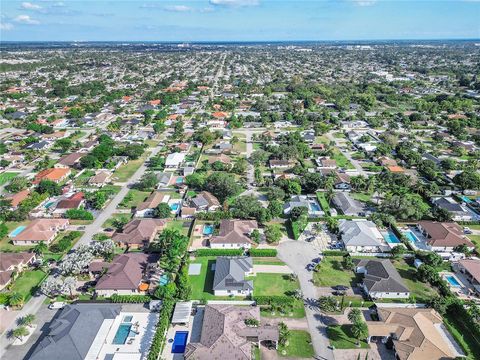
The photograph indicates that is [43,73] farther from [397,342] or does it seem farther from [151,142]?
[397,342]

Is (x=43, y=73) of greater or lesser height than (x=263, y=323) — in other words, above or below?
above

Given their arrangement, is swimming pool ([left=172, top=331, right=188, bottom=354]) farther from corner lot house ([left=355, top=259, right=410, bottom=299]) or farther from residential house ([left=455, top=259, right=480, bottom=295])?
residential house ([left=455, top=259, right=480, bottom=295])

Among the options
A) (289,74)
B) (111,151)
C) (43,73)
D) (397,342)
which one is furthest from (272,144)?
(43,73)

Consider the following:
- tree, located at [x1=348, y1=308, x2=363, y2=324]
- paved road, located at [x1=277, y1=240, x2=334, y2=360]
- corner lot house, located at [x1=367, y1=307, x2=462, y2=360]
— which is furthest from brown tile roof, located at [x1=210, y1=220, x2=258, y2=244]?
corner lot house, located at [x1=367, y1=307, x2=462, y2=360]

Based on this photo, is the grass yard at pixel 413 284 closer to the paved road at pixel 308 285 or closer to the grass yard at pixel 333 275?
the grass yard at pixel 333 275

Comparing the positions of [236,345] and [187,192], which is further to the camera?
[187,192]
